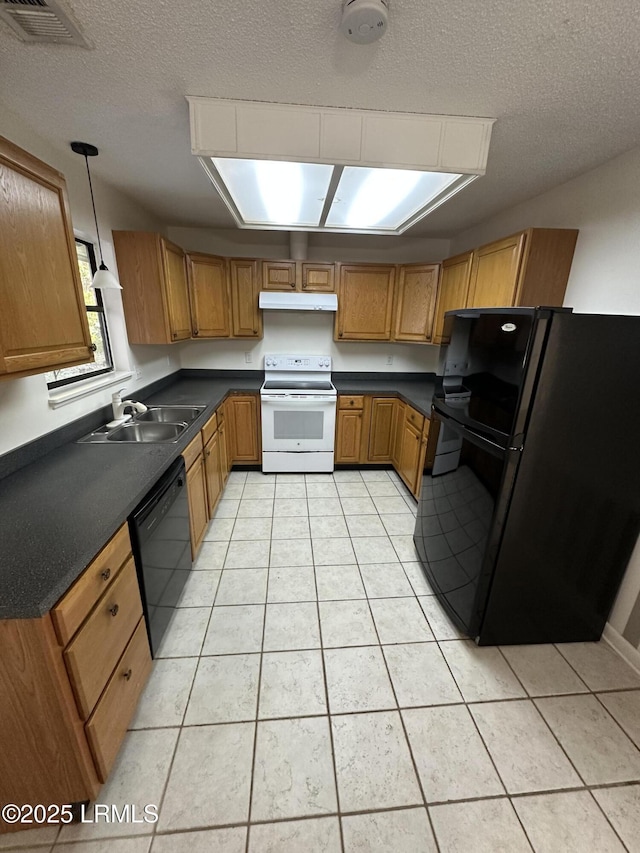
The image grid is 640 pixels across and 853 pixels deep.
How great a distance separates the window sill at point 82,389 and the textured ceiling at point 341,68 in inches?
49.8

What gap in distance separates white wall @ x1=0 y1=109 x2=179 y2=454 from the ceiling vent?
2.14 ft

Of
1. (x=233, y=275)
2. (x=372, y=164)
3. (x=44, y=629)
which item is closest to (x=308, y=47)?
(x=372, y=164)

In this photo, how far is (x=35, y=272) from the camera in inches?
49.3

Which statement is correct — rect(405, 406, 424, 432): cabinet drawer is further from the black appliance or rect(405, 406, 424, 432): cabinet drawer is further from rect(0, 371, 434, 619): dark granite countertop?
the black appliance

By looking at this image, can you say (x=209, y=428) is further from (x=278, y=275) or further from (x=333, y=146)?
(x=333, y=146)

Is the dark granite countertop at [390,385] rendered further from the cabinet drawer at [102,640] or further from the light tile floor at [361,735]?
the cabinet drawer at [102,640]

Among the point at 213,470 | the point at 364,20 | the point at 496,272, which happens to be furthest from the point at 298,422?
the point at 364,20

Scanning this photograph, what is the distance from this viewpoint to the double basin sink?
202 centimetres

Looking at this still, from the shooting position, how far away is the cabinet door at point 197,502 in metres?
2.10

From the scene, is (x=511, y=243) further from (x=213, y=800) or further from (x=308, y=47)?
(x=213, y=800)

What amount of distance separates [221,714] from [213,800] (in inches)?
10.4

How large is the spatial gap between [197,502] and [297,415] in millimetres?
1375

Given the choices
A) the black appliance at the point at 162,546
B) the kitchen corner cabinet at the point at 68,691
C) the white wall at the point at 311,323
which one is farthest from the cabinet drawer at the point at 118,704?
the white wall at the point at 311,323

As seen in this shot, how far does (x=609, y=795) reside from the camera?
46.6 inches
